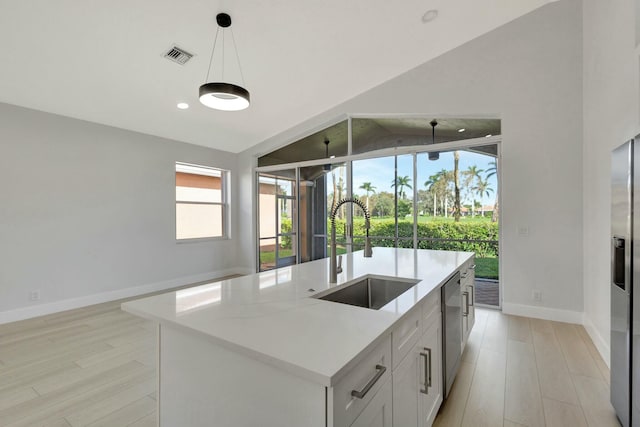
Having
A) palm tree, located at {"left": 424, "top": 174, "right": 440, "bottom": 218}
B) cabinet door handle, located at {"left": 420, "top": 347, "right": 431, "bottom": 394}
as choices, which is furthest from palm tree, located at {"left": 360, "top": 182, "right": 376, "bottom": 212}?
cabinet door handle, located at {"left": 420, "top": 347, "right": 431, "bottom": 394}

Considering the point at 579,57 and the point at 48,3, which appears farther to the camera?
the point at 579,57

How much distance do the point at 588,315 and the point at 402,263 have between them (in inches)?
100

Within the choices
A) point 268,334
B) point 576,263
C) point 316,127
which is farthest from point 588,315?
point 316,127

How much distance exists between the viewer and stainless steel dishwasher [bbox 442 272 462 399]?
74.0 inches

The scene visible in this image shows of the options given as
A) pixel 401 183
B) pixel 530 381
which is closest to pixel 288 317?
pixel 530 381

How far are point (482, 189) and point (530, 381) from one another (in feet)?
7.97

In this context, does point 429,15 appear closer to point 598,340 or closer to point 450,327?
point 450,327

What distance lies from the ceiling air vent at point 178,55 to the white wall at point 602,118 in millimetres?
3904

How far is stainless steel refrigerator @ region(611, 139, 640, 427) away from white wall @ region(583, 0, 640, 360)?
569 millimetres

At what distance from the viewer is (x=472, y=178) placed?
4105mm

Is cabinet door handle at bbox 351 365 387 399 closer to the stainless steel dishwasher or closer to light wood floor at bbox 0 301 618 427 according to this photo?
the stainless steel dishwasher

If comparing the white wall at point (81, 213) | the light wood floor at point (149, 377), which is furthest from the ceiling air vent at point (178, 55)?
the light wood floor at point (149, 377)

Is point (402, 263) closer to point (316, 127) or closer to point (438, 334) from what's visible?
point (438, 334)

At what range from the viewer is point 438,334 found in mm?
1796
